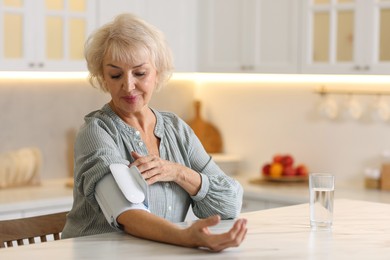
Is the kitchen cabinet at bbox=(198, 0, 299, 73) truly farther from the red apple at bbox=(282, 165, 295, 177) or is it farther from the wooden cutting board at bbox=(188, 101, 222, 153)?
the red apple at bbox=(282, 165, 295, 177)

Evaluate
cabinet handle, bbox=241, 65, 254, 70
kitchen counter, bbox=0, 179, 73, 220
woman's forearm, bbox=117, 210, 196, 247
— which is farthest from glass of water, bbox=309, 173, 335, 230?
cabinet handle, bbox=241, 65, 254, 70

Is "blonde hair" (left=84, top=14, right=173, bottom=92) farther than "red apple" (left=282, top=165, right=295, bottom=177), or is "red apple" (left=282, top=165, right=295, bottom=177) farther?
"red apple" (left=282, top=165, right=295, bottom=177)

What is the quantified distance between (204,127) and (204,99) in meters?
0.25

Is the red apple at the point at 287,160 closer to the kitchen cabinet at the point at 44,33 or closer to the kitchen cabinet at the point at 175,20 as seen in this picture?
the kitchen cabinet at the point at 175,20

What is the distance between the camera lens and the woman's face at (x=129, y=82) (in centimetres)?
252

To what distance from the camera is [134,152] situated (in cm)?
246

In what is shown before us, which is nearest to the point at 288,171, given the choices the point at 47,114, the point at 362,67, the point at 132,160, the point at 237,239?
the point at 362,67

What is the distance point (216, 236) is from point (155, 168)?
420mm

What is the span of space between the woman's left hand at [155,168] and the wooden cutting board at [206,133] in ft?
9.29

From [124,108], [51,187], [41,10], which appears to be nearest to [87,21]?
[41,10]

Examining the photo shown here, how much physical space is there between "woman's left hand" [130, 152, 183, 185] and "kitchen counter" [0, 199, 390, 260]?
0.19 meters

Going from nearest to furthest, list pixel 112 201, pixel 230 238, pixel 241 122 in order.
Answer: pixel 230 238
pixel 112 201
pixel 241 122

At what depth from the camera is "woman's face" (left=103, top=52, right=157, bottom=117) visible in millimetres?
2523

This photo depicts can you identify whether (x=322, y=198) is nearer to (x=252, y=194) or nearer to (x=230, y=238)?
(x=230, y=238)
